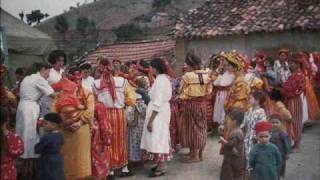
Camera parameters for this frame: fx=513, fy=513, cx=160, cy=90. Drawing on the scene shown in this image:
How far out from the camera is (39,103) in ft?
19.7

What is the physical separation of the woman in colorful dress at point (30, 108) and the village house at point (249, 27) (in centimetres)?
964

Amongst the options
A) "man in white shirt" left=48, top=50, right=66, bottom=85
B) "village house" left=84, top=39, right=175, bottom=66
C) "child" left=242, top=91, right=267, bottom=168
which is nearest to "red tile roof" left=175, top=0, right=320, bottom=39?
"village house" left=84, top=39, right=175, bottom=66

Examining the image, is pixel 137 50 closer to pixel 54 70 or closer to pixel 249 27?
pixel 249 27

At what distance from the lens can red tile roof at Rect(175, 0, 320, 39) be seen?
14.3 m

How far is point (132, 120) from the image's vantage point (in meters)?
6.77

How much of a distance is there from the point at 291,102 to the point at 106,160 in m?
3.36

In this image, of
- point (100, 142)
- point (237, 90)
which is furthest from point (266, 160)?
point (237, 90)

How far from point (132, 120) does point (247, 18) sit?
9.74 metres

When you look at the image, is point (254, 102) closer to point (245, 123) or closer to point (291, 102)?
point (245, 123)

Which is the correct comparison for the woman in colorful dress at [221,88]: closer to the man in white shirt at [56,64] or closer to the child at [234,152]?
the child at [234,152]

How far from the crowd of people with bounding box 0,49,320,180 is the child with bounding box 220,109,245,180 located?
0.01 meters

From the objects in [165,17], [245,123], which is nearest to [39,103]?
[245,123]

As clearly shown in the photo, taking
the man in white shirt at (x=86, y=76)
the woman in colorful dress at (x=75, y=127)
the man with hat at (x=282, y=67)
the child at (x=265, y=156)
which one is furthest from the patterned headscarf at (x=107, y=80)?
the man with hat at (x=282, y=67)

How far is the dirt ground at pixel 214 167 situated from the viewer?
21.8ft
